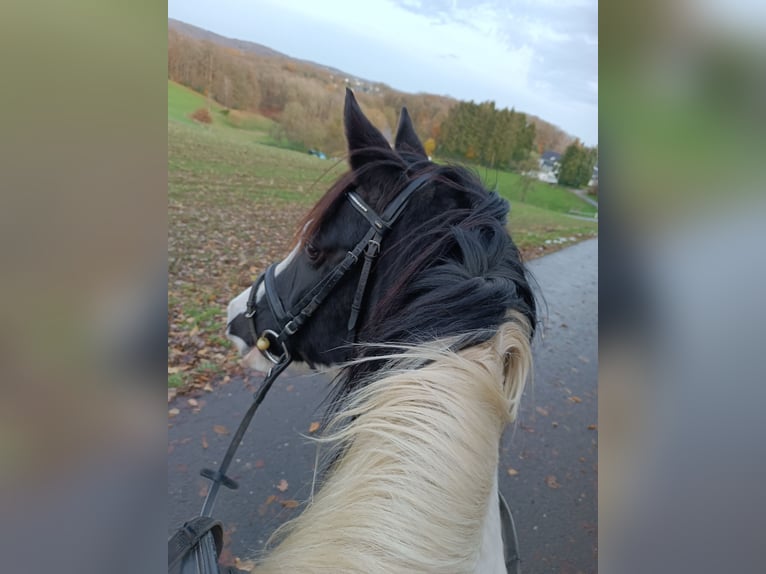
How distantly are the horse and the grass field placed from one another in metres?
0.31

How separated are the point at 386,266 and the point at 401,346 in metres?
0.49

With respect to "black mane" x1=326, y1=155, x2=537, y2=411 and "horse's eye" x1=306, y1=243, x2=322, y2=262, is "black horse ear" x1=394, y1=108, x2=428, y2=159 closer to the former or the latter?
"black mane" x1=326, y1=155, x2=537, y2=411

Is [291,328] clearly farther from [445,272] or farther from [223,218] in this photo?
[223,218]

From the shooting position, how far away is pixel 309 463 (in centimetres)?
388

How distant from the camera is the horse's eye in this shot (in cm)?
174

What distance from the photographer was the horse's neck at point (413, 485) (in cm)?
80

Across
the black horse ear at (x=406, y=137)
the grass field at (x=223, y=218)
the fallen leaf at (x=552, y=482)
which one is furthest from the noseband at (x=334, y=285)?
the fallen leaf at (x=552, y=482)

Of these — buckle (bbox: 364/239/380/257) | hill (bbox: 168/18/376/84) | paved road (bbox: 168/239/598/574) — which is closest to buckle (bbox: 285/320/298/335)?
buckle (bbox: 364/239/380/257)

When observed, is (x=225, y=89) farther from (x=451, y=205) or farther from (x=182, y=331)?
(x=451, y=205)
